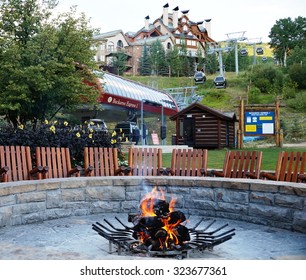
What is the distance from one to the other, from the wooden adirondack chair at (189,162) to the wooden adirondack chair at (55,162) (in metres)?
1.35

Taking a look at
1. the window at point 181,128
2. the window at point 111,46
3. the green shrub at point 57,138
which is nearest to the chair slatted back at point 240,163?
the green shrub at point 57,138

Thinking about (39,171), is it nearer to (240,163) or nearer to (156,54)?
(240,163)

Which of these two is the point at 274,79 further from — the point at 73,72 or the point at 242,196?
the point at 242,196

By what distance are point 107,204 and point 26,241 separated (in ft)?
4.36

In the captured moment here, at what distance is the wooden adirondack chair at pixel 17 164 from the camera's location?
16.6ft

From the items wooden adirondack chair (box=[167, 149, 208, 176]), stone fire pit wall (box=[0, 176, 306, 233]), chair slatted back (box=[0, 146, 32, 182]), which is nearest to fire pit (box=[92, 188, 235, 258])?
stone fire pit wall (box=[0, 176, 306, 233])

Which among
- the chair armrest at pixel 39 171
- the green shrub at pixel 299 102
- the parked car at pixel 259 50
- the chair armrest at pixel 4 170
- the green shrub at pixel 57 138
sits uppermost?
the parked car at pixel 259 50

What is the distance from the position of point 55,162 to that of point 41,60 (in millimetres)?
9015

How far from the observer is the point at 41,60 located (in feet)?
44.8

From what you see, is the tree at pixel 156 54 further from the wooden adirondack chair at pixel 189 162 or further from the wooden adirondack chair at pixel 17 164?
the wooden adirondack chair at pixel 17 164

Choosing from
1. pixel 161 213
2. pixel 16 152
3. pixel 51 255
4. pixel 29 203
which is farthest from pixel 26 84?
pixel 51 255

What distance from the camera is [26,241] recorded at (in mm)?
3744

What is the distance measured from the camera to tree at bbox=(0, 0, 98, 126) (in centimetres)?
1316

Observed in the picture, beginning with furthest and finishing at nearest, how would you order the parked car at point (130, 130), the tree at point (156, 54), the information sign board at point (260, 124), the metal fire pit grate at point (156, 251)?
the parked car at point (130, 130)
the information sign board at point (260, 124)
the tree at point (156, 54)
the metal fire pit grate at point (156, 251)
